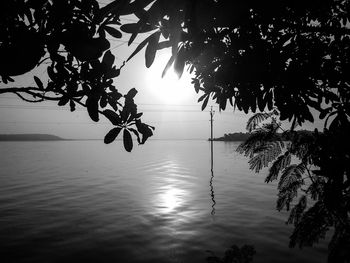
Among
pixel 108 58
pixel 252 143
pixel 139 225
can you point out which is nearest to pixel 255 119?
pixel 252 143

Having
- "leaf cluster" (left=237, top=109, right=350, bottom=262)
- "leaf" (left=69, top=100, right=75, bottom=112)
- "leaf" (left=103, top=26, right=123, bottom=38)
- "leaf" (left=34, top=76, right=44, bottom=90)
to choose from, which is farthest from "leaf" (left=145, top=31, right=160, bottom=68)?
"leaf cluster" (left=237, top=109, right=350, bottom=262)

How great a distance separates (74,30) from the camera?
1.77 m

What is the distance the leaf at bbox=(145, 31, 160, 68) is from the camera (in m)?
1.26

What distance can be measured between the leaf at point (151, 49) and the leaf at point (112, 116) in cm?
147

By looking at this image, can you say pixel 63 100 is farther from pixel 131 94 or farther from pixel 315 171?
pixel 315 171

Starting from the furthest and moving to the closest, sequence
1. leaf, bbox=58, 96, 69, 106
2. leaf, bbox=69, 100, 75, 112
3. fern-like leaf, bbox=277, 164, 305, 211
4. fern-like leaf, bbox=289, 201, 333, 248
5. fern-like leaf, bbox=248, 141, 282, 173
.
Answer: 1. fern-like leaf, bbox=248, 141, 282, 173
2. fern-like leaf, bbox=277, 164, 305, 211
3. fern-like leaf, bbox=289, 201, 333, 248
4. leaf, bbox=69, 100, 75, 112
5. leaf, bbox=58, 96, 69, 106

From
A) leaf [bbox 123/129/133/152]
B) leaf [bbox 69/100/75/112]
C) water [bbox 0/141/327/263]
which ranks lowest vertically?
water [bbox 0/141/327/263]

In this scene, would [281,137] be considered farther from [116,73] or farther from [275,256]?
[275,256]

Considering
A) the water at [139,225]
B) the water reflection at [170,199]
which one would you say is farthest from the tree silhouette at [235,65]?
the water reflection at [170,199]

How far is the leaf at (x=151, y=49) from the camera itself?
126 centimetres

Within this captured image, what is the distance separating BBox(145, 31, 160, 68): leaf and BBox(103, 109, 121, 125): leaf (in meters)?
1.47

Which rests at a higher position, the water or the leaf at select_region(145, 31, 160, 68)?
the leaf at select_region(145, 31, 160, 68)

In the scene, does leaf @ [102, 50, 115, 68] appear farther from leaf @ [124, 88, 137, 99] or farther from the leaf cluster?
the leaf cluster

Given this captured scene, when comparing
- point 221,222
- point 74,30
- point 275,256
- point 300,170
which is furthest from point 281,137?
point 221,222
